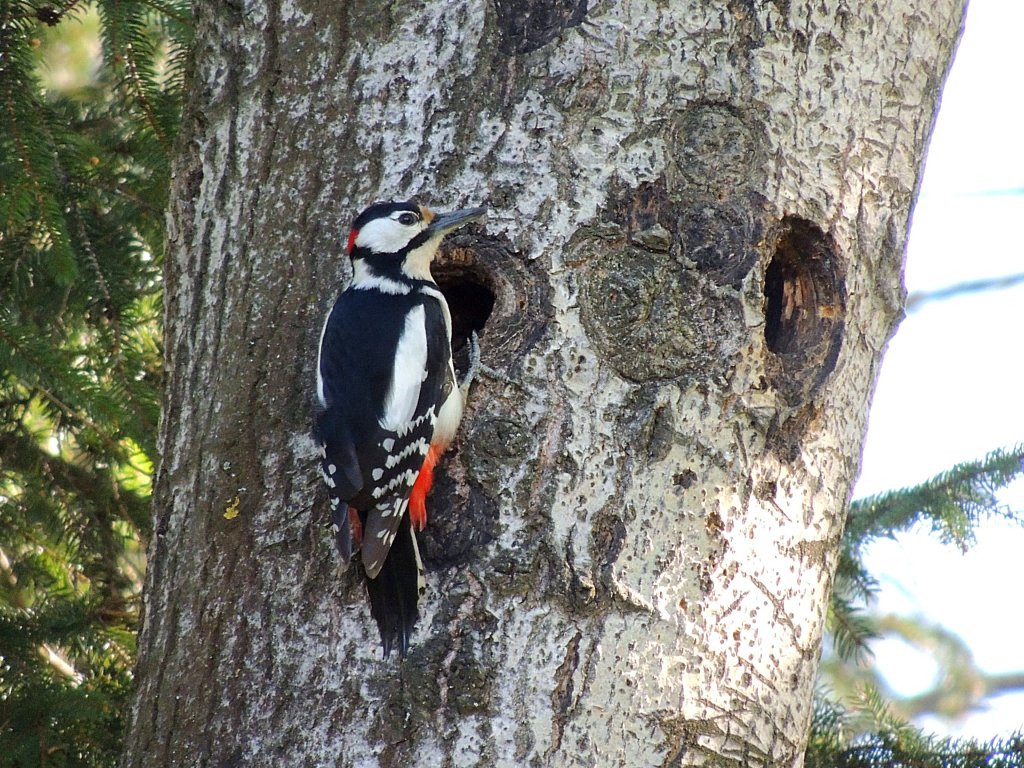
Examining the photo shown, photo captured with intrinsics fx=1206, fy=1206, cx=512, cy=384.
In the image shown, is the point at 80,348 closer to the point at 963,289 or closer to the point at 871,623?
the point at 871,623

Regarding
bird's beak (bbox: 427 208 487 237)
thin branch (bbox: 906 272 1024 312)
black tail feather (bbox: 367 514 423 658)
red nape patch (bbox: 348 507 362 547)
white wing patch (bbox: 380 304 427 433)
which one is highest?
thin branch (bbox: 906 272 1024 312)

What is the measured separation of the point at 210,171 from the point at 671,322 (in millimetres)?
1046

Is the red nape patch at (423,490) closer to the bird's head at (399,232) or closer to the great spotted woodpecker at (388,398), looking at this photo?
the great spotted woodpecker at (388,398)

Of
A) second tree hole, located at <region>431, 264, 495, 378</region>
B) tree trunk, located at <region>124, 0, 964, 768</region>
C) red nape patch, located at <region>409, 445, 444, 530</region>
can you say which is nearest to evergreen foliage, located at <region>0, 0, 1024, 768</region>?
tree trunk, located at <region>124, 0, 964, 768</region>

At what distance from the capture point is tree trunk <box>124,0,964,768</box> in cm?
206

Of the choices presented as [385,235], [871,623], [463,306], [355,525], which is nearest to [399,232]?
[385,235]

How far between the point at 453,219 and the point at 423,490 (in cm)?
54

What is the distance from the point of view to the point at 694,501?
2207 mm

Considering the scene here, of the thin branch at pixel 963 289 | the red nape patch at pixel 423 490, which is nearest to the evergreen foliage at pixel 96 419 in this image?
the red nape patch at pixel 423 490

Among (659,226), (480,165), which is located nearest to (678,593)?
(659,226)

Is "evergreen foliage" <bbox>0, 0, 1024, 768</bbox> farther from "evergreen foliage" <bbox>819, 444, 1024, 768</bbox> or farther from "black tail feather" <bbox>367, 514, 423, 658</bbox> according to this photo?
"black tail feather" <bbox>367, 514, 423, 658</bbox>

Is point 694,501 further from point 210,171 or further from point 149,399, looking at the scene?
point 149,399

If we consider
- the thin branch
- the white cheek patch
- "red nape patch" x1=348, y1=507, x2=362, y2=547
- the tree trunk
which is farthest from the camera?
the thin branch

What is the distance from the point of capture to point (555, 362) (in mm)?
2291
